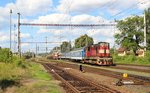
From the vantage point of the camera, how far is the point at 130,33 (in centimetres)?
8506

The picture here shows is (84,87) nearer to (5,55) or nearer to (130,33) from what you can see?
(5,55)

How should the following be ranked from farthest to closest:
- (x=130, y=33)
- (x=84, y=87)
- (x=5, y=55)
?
(x=130, y=33) → (x=5, y=55) → (x=84, y=87)

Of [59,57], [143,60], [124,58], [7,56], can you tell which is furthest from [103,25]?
[59,57]

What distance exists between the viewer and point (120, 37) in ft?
282

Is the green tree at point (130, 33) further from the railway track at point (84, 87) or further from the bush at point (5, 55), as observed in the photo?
the railway track at point (84, 87)

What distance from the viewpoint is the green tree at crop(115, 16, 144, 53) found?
8321cm

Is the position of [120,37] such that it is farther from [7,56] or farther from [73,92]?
[73,92]

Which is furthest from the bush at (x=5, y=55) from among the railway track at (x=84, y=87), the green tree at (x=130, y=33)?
the green tree at (x=130, y=33)

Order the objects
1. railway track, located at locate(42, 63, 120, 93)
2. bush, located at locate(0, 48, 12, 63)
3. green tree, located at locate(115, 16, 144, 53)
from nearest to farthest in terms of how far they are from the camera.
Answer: railway track, located at locate(42, 63, 120, 93) < bush, located at locate(0, 48, 12, 63) < green tree, located at locate(115, 16, 144, 53)

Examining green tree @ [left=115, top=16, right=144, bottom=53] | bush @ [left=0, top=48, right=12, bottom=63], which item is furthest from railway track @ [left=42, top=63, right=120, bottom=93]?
green tree @ [left=115, top=16, right=144, bottom=53]

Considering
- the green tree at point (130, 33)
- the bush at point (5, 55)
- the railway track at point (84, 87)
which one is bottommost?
the railway track at point (84, 87)

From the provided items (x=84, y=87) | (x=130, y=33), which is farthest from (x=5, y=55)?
(x=130, y=33)

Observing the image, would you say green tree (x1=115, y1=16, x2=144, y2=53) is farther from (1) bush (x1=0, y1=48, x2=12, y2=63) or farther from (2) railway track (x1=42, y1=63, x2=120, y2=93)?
(2) railway track (x1=42, y1=63, x2=120, y2=93)

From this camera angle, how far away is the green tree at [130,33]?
3276 inches
